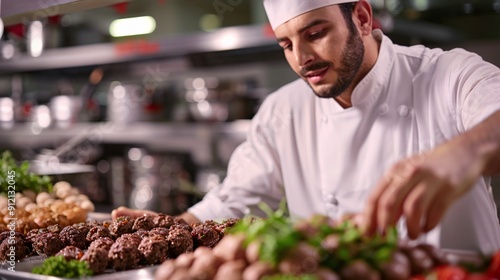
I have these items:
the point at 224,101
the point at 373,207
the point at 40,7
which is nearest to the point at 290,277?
the point at 373,207

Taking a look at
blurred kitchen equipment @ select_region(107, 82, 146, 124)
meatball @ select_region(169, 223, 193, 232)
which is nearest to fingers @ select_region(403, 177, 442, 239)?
meatball @ select_region(169, 223, 193, 232)

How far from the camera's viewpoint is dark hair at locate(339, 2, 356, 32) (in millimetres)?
2189

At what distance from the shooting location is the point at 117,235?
1993mm

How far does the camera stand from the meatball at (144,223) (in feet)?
6.68

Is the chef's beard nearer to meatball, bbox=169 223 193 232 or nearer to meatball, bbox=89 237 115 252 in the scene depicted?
meatball, bbox=169 223 193 232

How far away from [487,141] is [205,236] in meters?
0.87

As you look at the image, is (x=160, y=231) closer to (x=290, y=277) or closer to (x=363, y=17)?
(x=290, y=277)

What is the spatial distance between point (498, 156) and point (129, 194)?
13.2ft

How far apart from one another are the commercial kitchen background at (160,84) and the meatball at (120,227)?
1.45 m

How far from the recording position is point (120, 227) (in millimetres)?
2014

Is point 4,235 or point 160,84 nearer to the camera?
point 4,235

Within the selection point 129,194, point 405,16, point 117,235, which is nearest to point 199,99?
point 129,194

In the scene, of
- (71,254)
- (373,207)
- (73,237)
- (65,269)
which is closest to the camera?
(373,207)

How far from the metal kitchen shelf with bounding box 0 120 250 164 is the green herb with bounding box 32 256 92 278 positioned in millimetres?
2694
